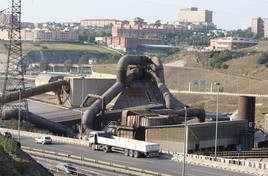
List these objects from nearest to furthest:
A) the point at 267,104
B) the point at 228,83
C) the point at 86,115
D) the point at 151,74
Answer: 1. the point at 86,115
2. the point at 151,74
3. the point at 267,104
4. the point at 228,83

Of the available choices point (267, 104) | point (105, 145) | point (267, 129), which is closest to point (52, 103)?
point (267, 129)

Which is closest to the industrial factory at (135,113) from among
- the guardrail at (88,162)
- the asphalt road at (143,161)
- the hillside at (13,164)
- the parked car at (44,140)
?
the asphalt road at (143,161)

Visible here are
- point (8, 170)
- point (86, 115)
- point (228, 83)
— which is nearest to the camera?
point (8, 170)

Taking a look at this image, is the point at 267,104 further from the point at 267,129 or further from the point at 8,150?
the point at 8,150

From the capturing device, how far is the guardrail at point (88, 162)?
4812 centimetres

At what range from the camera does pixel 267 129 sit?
290 feet

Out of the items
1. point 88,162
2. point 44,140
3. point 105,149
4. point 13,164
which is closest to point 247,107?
point 105,149

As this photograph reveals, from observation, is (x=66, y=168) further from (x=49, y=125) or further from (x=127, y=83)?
(x=127, y=83)

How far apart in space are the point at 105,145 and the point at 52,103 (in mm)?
43744

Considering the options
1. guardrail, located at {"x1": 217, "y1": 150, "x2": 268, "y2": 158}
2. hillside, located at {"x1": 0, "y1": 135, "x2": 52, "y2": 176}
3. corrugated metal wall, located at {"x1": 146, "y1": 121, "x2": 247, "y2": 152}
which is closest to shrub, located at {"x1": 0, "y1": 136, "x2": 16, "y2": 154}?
hillside, located at {"x1": 0, "y1": 135, "x2": 52, "y2": 176}

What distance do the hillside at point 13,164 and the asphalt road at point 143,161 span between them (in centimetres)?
1640

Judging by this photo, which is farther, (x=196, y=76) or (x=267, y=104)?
(x=196, y=76)

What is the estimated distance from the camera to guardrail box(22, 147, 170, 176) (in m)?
48.1

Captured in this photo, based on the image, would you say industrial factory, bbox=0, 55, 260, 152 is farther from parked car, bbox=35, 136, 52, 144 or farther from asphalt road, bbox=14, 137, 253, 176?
parked car, bbox=35, 136, 52, 144
